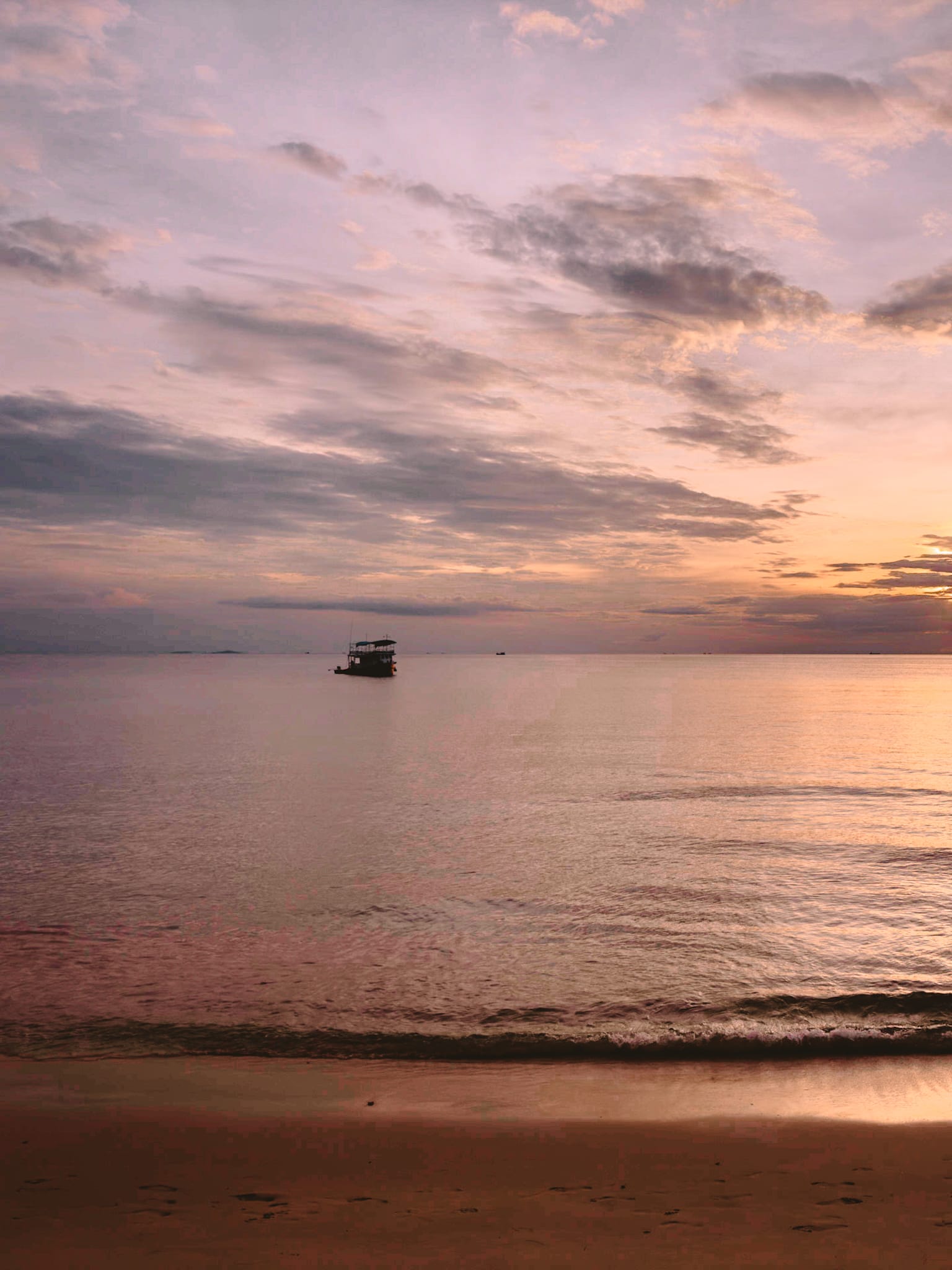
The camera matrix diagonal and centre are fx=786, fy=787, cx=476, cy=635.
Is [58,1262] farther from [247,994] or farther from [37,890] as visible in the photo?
[37,890]

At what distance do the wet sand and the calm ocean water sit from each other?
1698 mm

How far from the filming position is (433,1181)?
24.6 feet

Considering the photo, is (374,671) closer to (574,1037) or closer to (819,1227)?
(574,1037)

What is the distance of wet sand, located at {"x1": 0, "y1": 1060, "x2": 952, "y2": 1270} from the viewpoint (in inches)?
243

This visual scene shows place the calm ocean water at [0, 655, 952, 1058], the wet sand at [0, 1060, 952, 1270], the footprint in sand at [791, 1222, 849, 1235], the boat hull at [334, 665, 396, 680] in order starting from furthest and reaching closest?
1. the boat hull at [334, 665, 396, 680]
2. the calm ocean water at [0, 655, 952, 1058]
3. the footprint in sand at [791, 1222, 849, 1235]
4. the wet sand at [0, 1060, 952, 1270]

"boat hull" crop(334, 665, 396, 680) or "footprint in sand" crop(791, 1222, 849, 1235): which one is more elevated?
"footprint in sand" crop(791, 1222, 849, 1235)

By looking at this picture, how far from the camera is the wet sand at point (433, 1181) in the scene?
6.17 m

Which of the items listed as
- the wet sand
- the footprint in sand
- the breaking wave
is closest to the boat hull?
the breaking wave

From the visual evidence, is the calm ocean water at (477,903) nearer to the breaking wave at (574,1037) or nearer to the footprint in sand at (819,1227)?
the breaking wave at (574,1037)

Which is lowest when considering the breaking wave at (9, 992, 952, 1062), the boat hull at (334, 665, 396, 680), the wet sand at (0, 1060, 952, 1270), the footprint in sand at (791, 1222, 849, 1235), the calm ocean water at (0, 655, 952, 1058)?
the boat hull at (334, 665, 396, 680)

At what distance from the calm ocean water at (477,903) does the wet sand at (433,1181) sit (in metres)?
1.70

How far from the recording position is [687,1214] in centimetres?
673

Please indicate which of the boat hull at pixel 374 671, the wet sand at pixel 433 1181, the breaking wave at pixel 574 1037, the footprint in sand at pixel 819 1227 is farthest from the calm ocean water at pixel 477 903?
the boat hull at pixel 374 671

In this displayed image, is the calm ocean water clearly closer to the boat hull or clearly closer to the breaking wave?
the breaking wave
